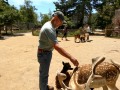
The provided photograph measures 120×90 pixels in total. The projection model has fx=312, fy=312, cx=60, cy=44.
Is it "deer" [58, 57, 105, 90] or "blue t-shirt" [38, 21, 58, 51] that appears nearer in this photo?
"deer" [58, 57, 105, 90]

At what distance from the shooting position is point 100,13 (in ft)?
169

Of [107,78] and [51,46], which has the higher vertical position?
[51,46]

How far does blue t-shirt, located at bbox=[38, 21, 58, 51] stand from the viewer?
597cm

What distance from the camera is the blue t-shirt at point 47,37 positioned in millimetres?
5973

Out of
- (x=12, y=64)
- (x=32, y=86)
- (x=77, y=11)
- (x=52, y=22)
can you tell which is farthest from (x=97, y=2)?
(x=52, y=22)

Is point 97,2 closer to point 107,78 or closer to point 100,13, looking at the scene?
point 100,13

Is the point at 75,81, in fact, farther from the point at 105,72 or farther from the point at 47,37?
the point at 47,37

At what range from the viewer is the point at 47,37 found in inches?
239

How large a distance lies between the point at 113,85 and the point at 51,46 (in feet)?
4.80

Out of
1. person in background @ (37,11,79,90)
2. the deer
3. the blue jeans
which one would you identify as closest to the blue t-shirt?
person in background @ (37,11,79,90)

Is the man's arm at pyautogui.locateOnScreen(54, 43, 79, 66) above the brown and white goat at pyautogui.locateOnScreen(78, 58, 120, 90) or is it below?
above

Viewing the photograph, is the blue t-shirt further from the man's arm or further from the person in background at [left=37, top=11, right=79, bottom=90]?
the man's arm

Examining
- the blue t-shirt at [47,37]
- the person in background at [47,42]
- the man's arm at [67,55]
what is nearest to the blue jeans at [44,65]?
the person in background at [47,42]

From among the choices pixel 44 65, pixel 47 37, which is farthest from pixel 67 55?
pixel 44 65
